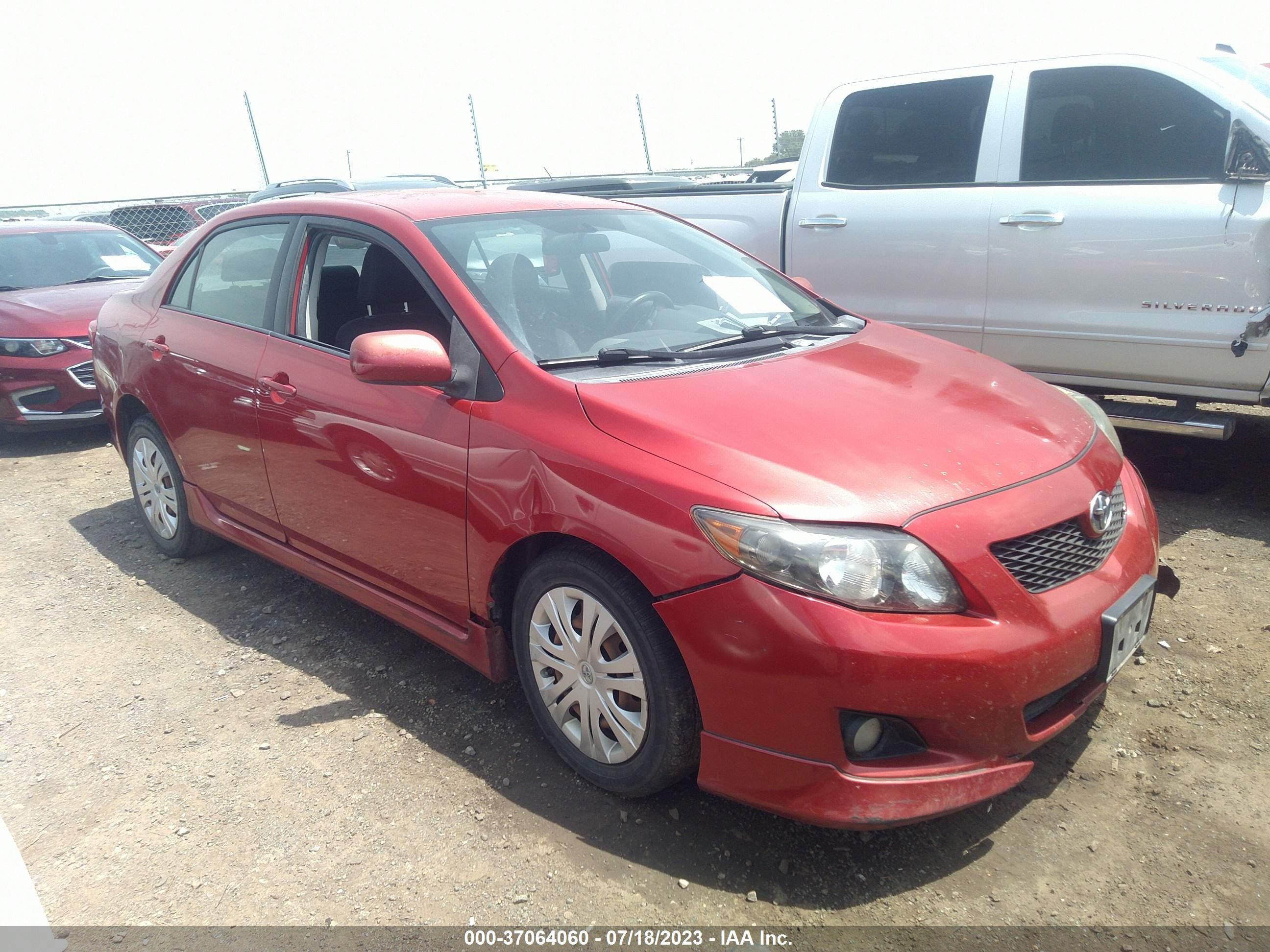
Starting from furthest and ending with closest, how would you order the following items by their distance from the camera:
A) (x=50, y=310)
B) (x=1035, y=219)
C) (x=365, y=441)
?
(x=50, y=310) → (x=1035, y=219) → (x=365, y=441)

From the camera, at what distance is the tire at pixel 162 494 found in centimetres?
438

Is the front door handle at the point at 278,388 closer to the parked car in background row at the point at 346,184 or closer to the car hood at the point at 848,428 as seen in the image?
the car hood at the point at 848,428

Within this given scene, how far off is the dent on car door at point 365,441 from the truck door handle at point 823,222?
114 inches

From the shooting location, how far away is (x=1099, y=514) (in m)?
2.52

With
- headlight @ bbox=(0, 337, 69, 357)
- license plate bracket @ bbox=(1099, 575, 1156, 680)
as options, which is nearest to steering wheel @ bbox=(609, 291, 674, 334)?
license plate bracket @ bbox=(1099, 575, 1156, 680)

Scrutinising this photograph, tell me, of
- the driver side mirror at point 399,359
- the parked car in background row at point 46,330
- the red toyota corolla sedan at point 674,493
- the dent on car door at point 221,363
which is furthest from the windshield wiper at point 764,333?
the parked car in background row at point 46,330

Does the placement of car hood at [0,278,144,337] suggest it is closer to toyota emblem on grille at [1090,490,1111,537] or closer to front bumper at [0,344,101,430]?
front bumper at [0,344,101,430]

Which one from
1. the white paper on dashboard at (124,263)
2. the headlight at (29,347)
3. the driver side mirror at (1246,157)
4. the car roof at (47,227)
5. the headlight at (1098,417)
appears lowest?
the headlight at (1098,417)

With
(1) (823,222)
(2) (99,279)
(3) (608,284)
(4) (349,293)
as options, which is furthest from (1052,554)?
(2) (99,279)

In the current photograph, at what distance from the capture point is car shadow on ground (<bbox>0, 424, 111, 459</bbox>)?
6984 mm

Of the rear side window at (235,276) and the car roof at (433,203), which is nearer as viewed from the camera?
the car roof at (433,203)

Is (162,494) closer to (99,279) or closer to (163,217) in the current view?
(99,279)

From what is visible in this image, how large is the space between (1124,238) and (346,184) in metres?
11.1

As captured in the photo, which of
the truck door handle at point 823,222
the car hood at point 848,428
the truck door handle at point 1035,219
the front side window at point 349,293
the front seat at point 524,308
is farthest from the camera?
the truck door handle at point 823,222
